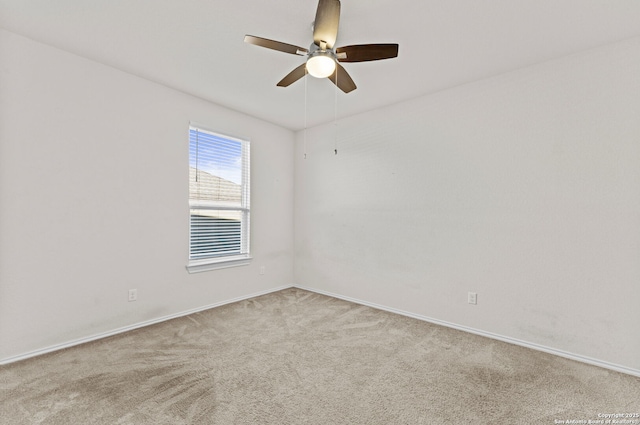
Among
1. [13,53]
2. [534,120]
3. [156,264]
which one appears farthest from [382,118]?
[13,53]

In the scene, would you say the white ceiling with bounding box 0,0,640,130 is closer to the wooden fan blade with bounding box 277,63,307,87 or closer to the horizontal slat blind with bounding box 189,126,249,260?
the wooden fan blade with bounding box 277,63,307,87

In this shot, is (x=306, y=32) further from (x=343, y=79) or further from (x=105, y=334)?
(x=105, y=334)

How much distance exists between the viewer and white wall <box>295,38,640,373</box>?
2234 mm

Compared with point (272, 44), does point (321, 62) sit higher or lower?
lower

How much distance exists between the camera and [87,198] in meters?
2.59

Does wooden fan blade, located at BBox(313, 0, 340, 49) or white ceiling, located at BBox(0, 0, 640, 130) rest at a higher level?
white ceiling, located at BBox(0, 0, 640, 130)

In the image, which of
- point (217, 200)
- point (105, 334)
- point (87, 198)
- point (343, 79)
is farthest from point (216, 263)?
point (343, 79)

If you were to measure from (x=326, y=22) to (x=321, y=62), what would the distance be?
0.21 meters

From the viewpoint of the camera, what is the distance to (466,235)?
297 centimetres

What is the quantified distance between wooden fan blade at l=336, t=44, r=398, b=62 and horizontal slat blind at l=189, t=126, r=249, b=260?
230 centimetres

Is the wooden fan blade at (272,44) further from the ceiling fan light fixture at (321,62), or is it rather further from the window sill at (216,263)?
the window sill at (216,263)

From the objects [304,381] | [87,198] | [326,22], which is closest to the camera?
[326,22]

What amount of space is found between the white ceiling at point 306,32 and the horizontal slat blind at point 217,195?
2.87ft

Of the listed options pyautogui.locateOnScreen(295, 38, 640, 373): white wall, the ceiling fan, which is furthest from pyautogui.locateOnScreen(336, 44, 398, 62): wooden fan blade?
pyautogui.locateOnScreen(295, 38, 640, 373): white wall
